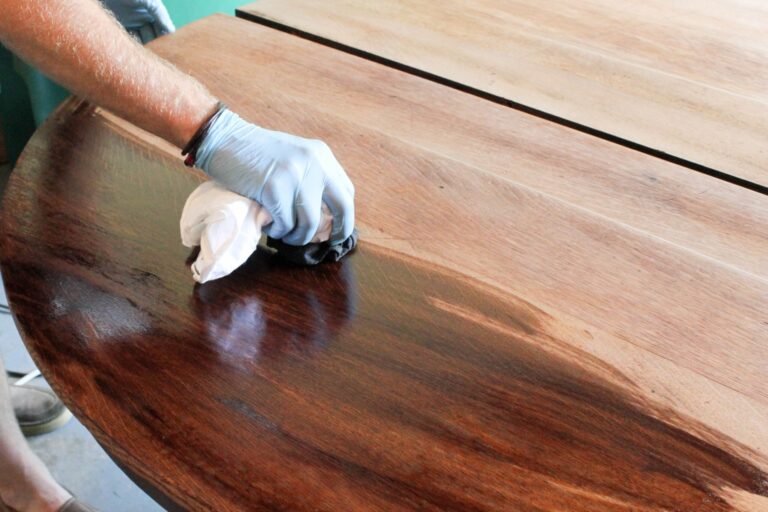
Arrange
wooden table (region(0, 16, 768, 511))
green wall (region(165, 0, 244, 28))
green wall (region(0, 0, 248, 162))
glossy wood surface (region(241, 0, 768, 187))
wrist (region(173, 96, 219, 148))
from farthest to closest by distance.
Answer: green wall (region(165, 0, 244, 28)) → green wall (region(0, 0, 248, 162)) → glossy wood surface (region(241, 0, 768, 187)) → wrist (region(173, 96, 219, 148)) → wooden table (region(0, 16, 768, 511))

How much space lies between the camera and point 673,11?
1.71 m

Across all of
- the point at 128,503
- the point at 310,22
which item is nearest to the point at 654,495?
the point at 310,22

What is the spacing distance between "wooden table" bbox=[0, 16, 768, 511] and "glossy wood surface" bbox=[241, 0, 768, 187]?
0.38 ft

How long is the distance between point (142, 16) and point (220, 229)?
1.01 m

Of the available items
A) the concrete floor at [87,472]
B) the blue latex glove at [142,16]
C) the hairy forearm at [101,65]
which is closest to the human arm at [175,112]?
the hairy forearm at [101,65]

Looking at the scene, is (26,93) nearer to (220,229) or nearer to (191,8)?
(191,8)

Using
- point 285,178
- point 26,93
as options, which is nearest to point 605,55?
point 285,178

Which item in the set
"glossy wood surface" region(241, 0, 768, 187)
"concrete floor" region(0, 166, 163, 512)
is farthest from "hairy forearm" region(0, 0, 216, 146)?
"concrete floor" region(0, 166, 163, 512)

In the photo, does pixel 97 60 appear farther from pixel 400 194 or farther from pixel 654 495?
pixel 654 495

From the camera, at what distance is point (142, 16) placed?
1.71m

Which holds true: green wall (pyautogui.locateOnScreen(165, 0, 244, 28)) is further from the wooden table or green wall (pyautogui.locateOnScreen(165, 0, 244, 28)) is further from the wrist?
the wrist

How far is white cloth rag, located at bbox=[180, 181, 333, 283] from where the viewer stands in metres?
0.89

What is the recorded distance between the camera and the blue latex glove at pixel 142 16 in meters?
1.68

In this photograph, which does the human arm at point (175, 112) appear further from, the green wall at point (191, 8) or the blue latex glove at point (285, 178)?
the green wall at point (191, 8)
